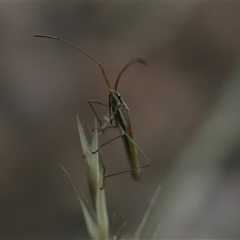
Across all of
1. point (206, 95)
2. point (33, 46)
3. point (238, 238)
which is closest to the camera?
point (238, 238)

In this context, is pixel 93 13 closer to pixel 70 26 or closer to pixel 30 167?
pixel 70 26

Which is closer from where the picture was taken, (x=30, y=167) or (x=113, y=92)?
(x=113, y=92)

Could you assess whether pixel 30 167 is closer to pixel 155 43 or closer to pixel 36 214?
pixel 36 214

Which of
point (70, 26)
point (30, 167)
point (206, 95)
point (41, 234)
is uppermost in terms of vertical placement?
point (70, 26)

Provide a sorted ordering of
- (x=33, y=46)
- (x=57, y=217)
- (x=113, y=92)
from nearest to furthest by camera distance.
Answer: (x=113, y=92), (x=57, y=217), (x=33, y=46)

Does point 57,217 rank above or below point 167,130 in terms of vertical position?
below

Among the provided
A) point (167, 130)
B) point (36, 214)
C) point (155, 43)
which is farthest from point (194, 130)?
point (36, 214)
